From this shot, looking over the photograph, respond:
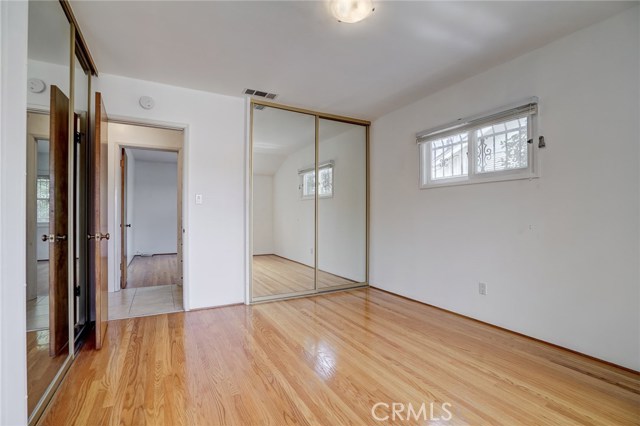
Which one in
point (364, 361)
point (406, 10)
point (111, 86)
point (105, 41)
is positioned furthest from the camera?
point (111, 86)

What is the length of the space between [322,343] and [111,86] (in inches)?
125

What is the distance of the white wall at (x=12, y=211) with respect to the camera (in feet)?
4.04

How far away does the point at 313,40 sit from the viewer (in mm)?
2396

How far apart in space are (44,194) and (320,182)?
10.0 ft

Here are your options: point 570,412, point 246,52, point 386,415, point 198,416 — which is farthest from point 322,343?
point 246,52

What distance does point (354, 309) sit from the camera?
3434 mm

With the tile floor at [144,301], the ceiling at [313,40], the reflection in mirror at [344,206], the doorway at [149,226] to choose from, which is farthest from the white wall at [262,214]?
the ceiling at [313,40]

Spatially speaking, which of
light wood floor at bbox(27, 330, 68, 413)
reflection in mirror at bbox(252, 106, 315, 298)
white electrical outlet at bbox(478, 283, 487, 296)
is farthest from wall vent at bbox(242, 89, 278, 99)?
white electrical outlet at bbox(478, 283, 487, 296)

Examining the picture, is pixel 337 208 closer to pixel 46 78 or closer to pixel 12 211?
pixel 46 78

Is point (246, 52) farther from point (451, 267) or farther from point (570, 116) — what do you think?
point (451, 267)

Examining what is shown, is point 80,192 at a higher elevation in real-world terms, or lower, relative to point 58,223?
higher

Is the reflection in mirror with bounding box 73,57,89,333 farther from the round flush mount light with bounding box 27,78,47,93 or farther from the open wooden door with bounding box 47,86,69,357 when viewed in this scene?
the round flush mount light with bounding box 27,78,47,93

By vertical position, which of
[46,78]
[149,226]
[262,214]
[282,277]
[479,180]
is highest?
[46,78]

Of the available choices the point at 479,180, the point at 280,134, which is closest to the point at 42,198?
the point at 280,134
